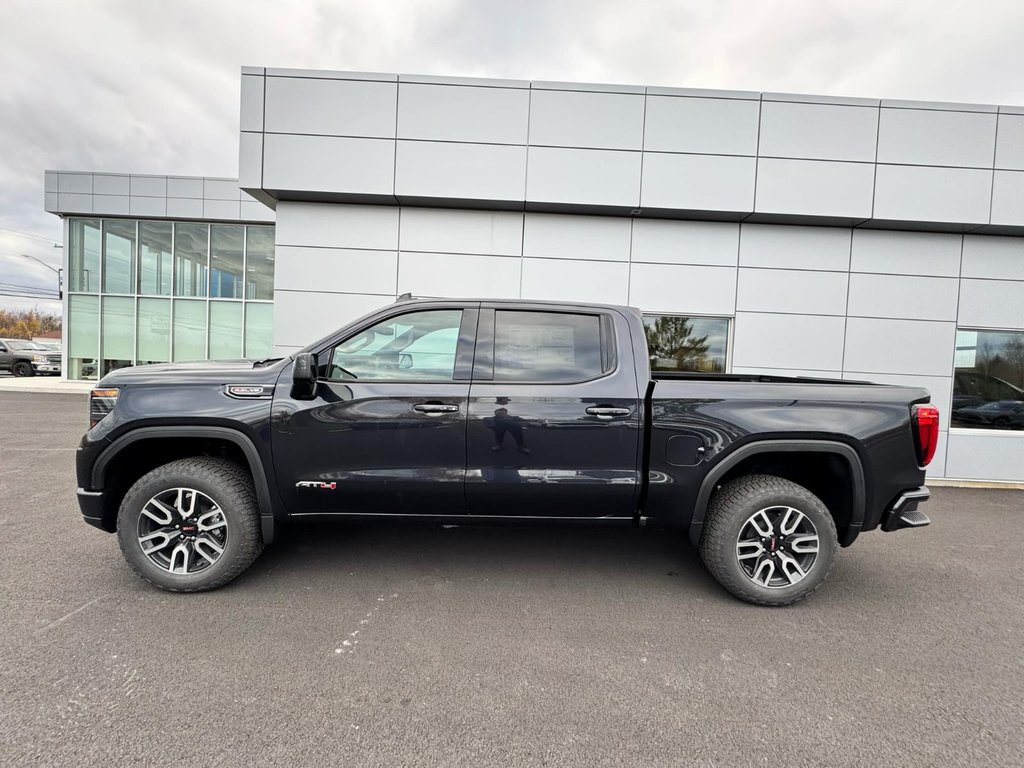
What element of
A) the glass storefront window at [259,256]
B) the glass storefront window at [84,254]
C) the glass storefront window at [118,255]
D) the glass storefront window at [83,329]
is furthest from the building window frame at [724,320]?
the glass storefront window at [84,254]

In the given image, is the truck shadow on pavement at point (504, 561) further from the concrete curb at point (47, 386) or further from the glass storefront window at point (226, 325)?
the concrete curb at point (47, 386)

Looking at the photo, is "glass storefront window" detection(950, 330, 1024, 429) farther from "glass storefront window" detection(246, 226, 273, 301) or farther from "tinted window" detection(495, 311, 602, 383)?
"glass storefront window" detection(246, 226, 273, 301)

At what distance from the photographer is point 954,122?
649cm

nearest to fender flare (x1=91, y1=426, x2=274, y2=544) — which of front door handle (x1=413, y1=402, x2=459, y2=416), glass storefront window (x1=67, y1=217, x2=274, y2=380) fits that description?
front door handle (x1=413, y1=402, x2=459, y2=416)

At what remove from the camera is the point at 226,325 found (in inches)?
679

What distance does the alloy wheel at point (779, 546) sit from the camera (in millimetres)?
3086

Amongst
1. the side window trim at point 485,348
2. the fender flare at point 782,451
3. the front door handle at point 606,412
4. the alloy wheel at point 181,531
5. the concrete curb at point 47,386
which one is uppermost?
the side window trim at point 485,348

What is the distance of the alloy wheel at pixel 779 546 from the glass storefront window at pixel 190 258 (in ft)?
64.0

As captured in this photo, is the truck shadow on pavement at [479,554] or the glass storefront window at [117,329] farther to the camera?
the glass storefront window at [117,329]

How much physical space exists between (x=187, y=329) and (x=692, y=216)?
1780 centimetres

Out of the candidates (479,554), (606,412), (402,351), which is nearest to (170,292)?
(402,351)

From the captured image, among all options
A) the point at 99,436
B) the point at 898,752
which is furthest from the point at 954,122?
the point at 99,436

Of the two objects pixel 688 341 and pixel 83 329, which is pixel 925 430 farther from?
pixel 83 329

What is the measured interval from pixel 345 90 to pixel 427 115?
3.85 ft
